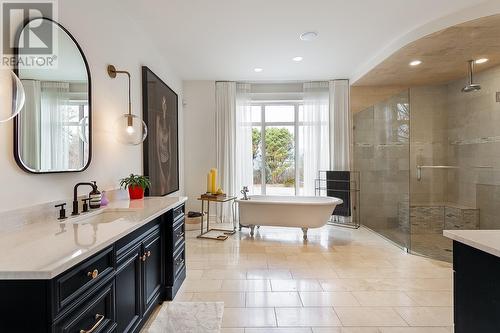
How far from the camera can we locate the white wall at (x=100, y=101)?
1519 millimetres

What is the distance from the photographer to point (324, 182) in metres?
5.38

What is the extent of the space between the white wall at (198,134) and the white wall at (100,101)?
1.98 metres

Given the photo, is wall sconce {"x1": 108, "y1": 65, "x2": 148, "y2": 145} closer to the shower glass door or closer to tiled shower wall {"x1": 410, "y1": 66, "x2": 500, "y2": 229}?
the shower glass door

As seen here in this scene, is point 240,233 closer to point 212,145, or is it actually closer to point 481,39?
point 212,145

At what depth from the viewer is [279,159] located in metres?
5.67

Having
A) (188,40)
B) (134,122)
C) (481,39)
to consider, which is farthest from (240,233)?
(481,39)

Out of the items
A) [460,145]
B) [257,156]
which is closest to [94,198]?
[257,156]

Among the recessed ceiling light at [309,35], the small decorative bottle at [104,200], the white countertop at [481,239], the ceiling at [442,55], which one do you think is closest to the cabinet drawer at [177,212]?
the small decorative bottle at [104,200]

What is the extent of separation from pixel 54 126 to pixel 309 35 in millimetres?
3054

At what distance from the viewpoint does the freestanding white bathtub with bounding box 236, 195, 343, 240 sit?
4168mm

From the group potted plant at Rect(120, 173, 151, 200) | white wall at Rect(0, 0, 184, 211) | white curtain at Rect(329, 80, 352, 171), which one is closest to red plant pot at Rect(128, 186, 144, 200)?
potted plant at Rect(120, 173, 151, 200)

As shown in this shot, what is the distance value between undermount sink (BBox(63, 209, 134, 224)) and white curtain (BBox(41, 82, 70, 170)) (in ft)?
1.22

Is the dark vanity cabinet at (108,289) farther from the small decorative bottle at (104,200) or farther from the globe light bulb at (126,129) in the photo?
the globe light bulb at (126,129)

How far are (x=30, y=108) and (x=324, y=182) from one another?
15.6 ft
